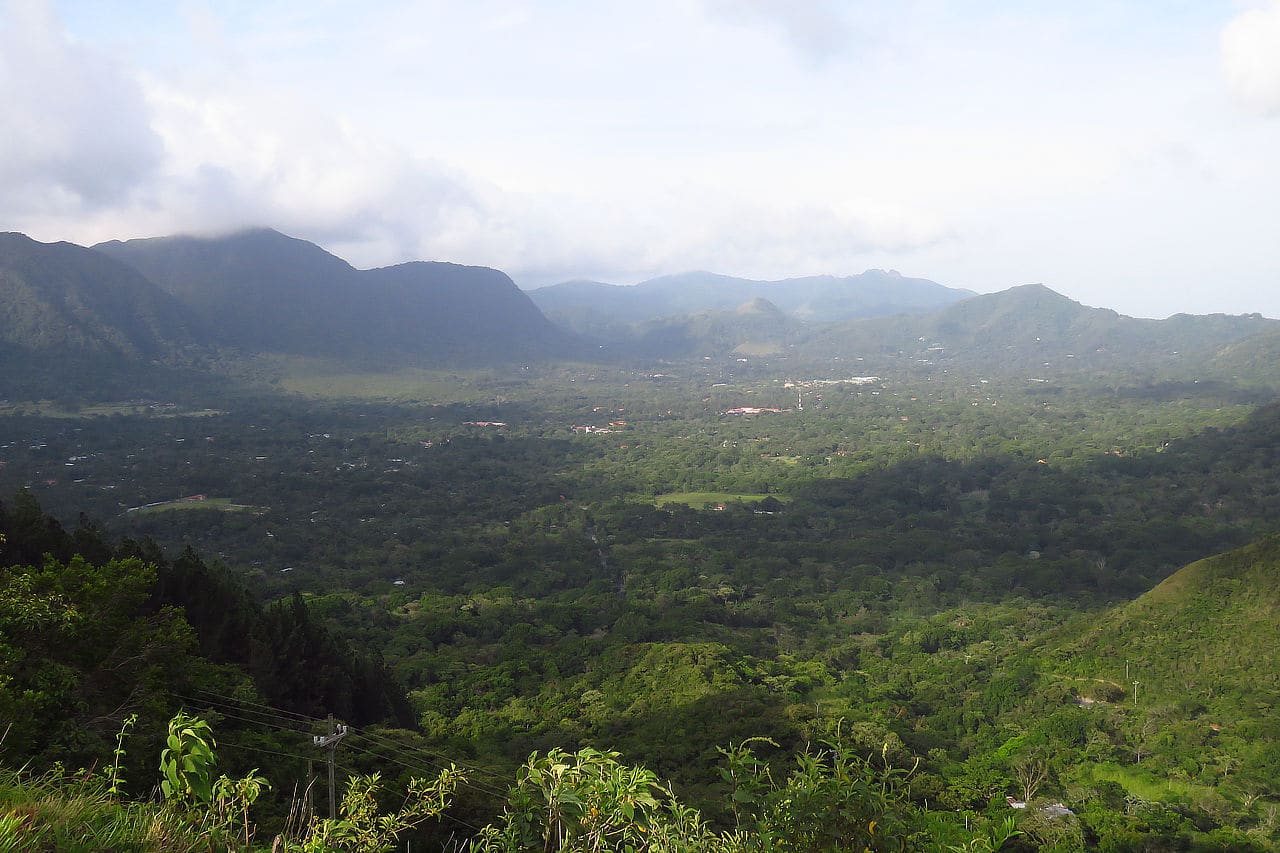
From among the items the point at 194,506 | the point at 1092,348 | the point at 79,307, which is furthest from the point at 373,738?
the point at 1092,348

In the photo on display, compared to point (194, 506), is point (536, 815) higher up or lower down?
higher up

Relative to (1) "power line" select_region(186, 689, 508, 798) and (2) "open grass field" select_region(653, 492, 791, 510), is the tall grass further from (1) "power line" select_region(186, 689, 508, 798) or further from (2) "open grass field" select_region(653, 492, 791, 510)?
(2) "open grass field" select_region(653, 492, 791, 510)

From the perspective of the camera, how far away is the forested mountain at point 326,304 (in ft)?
442

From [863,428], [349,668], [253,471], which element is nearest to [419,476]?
[253,471]

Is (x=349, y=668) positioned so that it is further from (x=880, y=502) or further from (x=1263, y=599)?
(x=880, y=502)

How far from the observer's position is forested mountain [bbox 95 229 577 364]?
13475cm

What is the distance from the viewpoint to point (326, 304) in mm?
149750

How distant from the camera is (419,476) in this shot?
63.8 meters

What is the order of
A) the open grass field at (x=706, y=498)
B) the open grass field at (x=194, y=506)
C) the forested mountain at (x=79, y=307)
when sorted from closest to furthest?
the open grass field at (x=194, y=506), the open grass field at (x=706, y=498), the forested mountain at (x=79, y=307)

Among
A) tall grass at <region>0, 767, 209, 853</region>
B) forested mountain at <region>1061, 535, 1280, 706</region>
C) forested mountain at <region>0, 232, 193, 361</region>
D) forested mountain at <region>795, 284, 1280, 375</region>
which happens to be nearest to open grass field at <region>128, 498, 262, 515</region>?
forested mountain at <region>1061, 535, 1280, 706</region>

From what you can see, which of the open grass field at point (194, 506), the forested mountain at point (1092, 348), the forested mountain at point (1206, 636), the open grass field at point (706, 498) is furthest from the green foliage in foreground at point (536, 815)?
the forested mountain at point (1092, 348)

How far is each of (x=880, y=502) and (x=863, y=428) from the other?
34.2 metres

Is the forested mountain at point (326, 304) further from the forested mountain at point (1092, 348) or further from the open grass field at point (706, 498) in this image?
the open grass field at point (706, 498)

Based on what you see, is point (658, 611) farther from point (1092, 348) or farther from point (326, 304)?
point (1092, 348)
